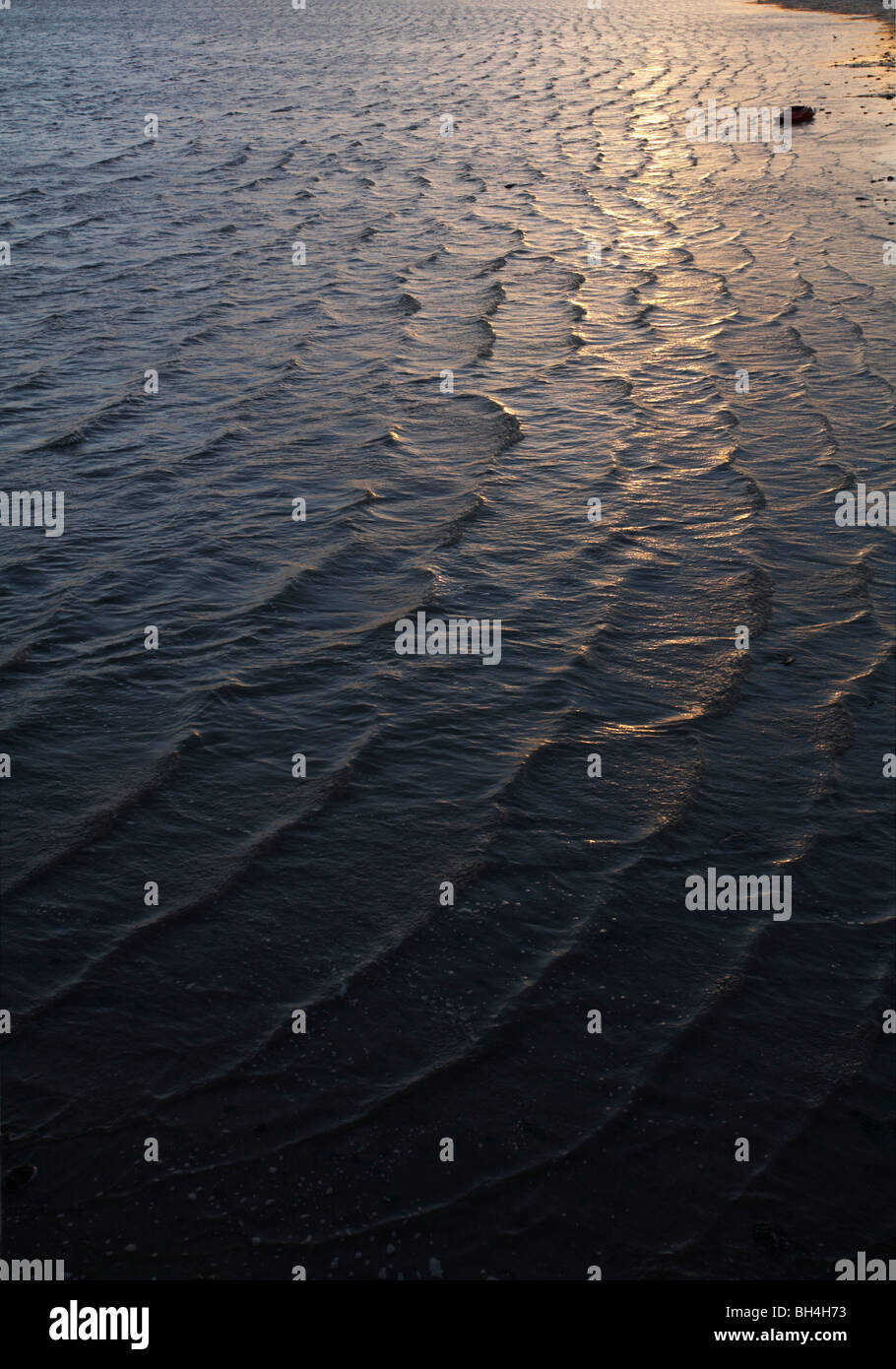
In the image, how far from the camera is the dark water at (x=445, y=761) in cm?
616

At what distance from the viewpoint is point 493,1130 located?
20.9 ft

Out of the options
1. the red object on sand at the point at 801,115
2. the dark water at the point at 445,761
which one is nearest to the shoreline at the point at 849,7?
the red object on sand at the point at 801,115

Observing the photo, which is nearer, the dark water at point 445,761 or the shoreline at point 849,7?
the dark water at point 445,761

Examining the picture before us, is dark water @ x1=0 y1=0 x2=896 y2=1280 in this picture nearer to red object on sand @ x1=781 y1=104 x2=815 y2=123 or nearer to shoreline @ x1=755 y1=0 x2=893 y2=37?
red object on sand @ x1=781 y1=104 x2=815 y2=123

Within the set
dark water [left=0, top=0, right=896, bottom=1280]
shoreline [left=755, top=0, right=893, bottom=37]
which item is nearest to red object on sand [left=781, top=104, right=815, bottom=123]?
dark water [left=0, top=0, right=896, bottom=1280]

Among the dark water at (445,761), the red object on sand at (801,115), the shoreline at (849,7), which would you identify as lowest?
the dark water at (445,761)

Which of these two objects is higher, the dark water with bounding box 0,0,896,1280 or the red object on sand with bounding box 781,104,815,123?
the red object on sand with bounding box 781,104,815,123

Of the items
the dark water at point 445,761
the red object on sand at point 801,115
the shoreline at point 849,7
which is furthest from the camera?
the shoreline at point 849,7

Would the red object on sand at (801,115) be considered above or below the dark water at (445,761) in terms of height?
above

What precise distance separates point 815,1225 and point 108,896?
456cm

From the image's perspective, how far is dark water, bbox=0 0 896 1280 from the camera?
6.16 meters

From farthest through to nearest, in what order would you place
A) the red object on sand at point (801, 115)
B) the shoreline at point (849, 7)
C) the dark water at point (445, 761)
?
the shoreline at point (849, 7) → the red object on sand at point (801, 115) → the dark water at point (445, 761)

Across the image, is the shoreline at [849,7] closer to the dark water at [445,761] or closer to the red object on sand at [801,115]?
the red object on sand at [801,115]

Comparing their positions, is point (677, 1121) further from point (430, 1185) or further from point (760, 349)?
point (760, 349)
